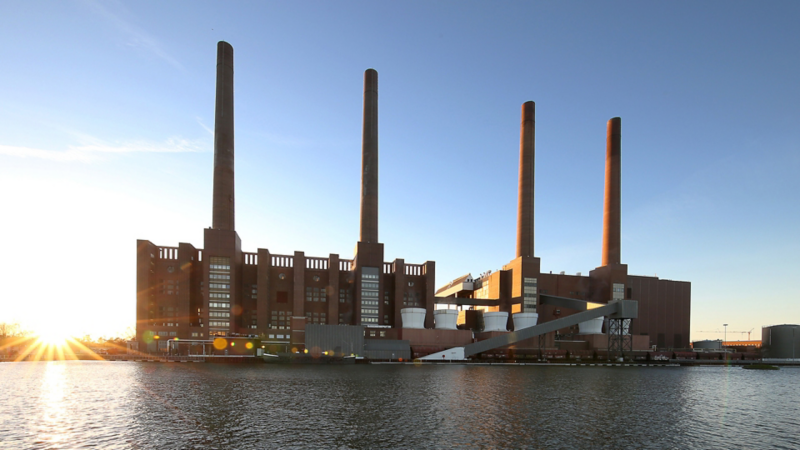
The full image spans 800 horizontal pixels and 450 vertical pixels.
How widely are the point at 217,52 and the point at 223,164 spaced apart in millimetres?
25166

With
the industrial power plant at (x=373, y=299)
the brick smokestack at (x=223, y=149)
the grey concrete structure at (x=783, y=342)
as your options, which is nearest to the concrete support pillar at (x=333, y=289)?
the industrial power plant at (x=373, y=299)

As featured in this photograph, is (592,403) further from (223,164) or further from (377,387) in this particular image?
(223,164)

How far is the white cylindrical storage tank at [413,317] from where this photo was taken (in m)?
101

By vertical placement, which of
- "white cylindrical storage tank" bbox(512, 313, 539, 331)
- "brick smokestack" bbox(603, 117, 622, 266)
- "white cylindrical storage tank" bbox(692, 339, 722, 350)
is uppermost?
→ "brick smokestack" bbox(603, 117, 622, 266)

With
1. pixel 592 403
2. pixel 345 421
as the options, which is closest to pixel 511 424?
pixel 345 421

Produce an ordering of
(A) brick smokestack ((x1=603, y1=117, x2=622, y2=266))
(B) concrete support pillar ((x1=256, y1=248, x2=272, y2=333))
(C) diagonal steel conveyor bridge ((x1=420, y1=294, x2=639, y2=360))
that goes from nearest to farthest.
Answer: (C) diagonal steel conveyor bridge ((x1=420, y1=294, x2=639, y2=360)) → (B) concrete support pillar ((x1=256, y1=248, x2=272, y2=333)) → (A) brick smokestack ((x1=603, y1=117, x2=622, y2=266))

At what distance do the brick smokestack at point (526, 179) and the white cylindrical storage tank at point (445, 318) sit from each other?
2212 centimetres

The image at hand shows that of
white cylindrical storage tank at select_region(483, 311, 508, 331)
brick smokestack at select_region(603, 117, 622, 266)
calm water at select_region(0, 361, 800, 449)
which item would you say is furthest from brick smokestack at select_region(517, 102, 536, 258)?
calm water at select_region(0, 361, 800, 449)

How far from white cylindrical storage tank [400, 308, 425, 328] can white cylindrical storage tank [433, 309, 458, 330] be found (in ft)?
17.5

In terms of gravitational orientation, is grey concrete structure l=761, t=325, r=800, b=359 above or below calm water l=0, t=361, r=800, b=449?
below

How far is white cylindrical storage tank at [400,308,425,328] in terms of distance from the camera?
330 feet

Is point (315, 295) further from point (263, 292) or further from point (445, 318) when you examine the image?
point (445, 318)

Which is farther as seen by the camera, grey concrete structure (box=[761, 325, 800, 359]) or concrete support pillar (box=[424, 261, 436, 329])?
grey concrete structure (box=[761, 325, 800, 359])

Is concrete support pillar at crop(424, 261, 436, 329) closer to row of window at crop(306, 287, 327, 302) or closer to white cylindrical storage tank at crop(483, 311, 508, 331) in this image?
white cylindrical storage tank at crop(483, 311, 508, 331)
